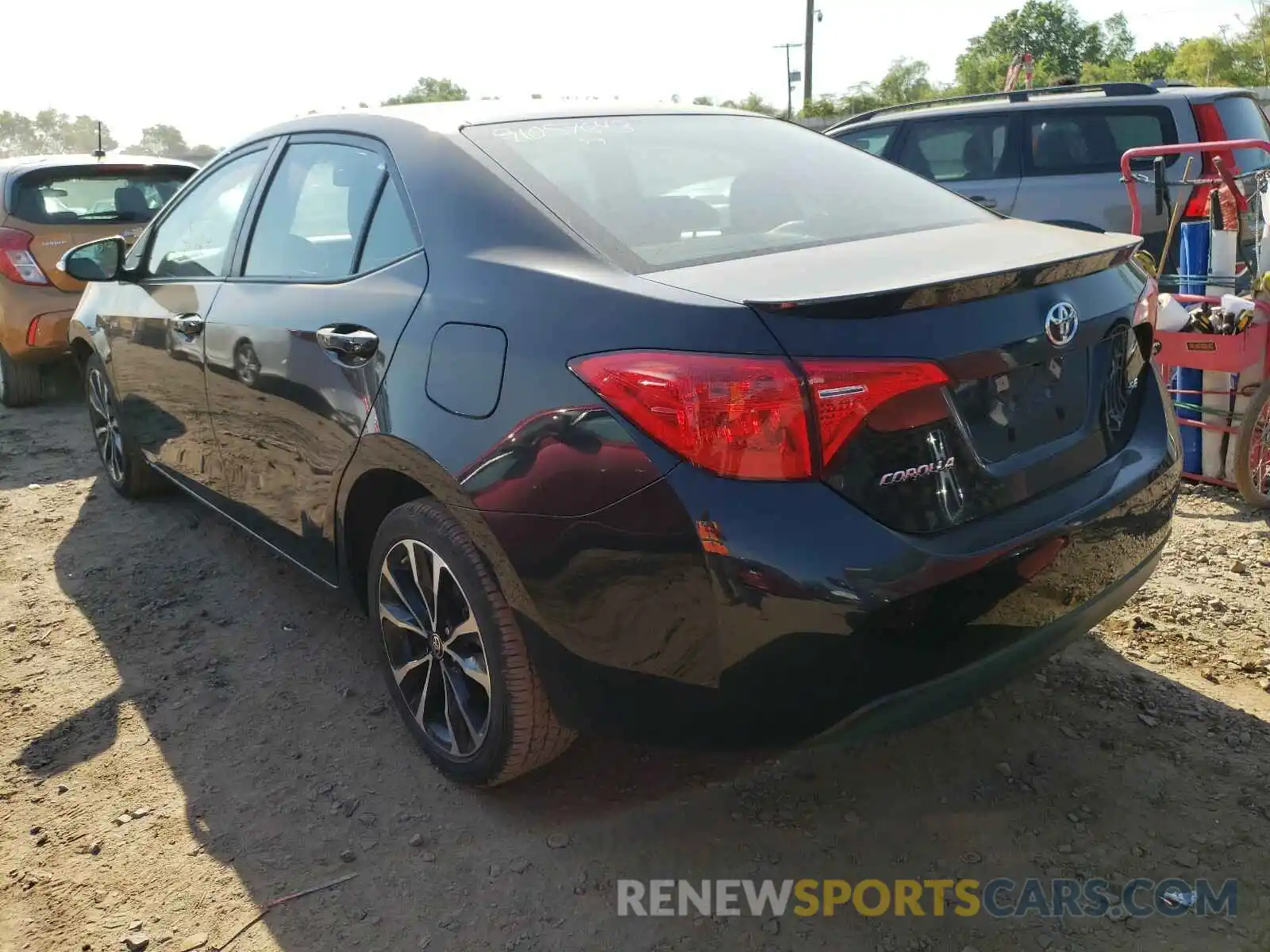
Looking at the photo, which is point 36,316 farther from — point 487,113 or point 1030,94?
point 1030,94

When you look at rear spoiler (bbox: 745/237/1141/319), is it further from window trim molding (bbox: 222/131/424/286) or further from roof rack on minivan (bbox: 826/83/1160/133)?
roof rack on minivan (bbox: 826/83/1160/133)

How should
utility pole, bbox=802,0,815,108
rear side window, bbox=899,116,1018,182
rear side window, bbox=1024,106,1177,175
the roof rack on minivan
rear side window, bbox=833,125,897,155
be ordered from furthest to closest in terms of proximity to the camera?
utility pole, bbox=802,0,815,108 < rear side window, bbox=833,125,897,155 < rear side window, bbox=899,116,1018,182 < the roof rack on minivan < rear side window, bbox=1024,106,1177,175

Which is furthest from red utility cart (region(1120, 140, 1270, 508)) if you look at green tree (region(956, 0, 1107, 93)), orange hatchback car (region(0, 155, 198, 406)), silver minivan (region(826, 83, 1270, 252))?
green tree (region(956, 0, 1107, 93))

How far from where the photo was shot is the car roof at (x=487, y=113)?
9.00 feet

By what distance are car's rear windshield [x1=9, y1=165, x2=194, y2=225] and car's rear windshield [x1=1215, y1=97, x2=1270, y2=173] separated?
646 centimetres

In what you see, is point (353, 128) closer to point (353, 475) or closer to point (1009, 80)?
point (353, 475)

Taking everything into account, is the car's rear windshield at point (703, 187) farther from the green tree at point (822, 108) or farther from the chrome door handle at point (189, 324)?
the green tree at point (822, 108)

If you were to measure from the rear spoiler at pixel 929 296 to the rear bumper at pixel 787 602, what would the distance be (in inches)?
12.0

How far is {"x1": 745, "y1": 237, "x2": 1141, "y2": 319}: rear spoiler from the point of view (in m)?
1.84

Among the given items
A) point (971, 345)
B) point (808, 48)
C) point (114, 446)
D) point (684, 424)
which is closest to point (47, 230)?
point (114, 446)

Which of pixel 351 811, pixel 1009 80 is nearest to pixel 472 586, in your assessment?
pixel 351 811

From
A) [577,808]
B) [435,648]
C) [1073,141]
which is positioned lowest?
[577,808]

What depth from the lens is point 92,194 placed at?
22.6 ft

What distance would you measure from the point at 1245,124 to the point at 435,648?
645 cm
